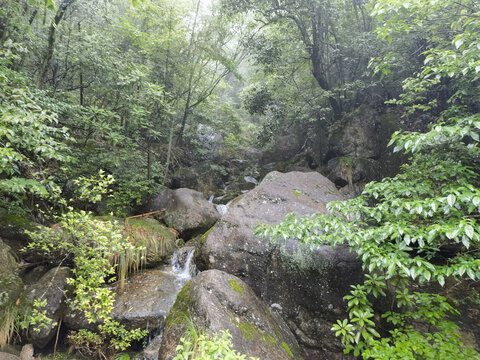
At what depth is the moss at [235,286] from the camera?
4.11m

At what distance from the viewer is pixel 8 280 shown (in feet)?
15.5

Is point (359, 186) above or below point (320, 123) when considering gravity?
below

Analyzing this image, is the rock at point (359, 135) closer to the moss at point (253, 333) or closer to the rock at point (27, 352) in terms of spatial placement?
the moss at point (253, 333)

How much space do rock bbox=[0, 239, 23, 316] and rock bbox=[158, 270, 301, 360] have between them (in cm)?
328

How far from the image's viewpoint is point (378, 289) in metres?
3.17

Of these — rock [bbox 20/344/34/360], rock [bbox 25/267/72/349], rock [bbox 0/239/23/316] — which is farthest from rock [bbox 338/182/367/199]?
rock [bbox 0/239/23/316]

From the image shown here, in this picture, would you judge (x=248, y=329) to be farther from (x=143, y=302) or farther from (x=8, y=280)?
(x=8, y=280)

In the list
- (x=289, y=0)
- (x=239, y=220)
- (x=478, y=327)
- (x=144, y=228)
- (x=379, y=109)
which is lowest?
(x=144, y=228)

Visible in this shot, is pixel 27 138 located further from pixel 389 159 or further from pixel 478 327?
pixel 389 159

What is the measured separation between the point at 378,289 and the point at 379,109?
36.8ft

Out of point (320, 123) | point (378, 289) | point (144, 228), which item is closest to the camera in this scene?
point (378, 289)

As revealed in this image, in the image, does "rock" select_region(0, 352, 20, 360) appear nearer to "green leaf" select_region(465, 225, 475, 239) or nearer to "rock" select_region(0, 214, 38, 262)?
"rock" select_region(0, 214, 38, 262)

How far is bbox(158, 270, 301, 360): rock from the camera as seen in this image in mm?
3340

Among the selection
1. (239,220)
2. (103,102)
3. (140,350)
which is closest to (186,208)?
(239,220)
